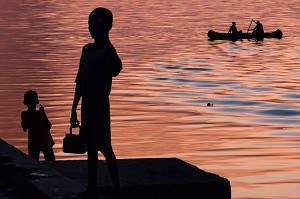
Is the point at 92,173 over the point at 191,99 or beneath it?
over

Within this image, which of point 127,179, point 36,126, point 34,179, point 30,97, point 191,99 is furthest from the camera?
point 191,99

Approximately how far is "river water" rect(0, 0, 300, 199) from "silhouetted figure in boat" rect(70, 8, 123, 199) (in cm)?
844

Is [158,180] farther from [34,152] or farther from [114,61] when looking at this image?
[34,152]

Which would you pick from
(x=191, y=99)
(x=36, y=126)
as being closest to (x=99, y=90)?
(x=36, y=126)

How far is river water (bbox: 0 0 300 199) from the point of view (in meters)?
24.7

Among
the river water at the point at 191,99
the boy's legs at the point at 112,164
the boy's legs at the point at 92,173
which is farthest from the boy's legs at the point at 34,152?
the river water at the point at 191,99

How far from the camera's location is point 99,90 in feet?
38.6

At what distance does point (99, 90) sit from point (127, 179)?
209 cm

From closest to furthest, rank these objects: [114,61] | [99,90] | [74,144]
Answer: [114,61], [99,90], [74,144]

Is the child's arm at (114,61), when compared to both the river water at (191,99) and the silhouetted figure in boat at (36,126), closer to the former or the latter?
the silhouetted figure in boat at (36,126)

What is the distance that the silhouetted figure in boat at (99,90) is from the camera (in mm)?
11711

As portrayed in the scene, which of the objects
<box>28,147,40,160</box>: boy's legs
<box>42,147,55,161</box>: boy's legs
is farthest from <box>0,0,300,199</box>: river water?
<box>28,147,40,160</box>: boy's legs

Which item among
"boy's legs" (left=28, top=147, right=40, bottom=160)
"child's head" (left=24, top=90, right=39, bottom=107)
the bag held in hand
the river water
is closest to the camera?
the bag held in hand

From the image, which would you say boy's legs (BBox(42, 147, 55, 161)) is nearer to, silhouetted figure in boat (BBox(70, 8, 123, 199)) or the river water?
silhouetted figure in boat (BBox(70, 8, 123, 199))
